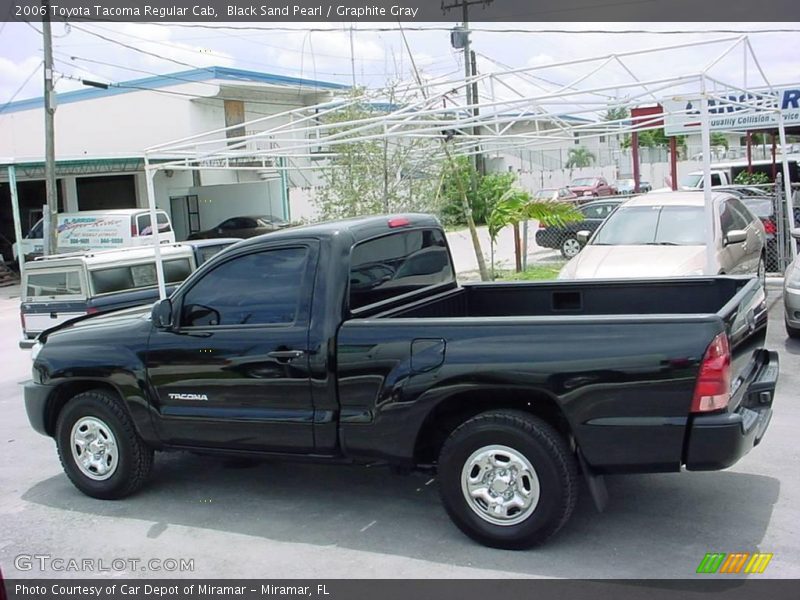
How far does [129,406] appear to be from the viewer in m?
5.79

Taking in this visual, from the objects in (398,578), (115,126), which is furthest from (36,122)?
(398,578)

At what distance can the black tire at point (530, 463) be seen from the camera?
455 cm

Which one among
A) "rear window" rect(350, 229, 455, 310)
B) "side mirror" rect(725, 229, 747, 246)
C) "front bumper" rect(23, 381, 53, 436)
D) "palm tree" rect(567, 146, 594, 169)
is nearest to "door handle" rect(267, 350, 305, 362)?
"rear window" rect(350, 229, 455, 310)

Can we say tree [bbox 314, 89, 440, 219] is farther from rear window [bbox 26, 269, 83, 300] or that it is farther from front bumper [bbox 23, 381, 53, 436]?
front bumper [bbox 23, 381, 53, 436]

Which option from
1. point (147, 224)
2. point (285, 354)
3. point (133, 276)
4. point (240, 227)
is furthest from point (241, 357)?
point (240, 227)

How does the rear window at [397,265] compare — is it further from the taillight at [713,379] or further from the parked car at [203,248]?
the parked car at [203,248]

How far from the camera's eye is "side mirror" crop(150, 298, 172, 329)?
5586mm

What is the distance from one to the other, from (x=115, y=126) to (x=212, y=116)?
446 centimetres

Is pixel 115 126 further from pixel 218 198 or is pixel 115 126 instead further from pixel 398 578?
pixel 398 578

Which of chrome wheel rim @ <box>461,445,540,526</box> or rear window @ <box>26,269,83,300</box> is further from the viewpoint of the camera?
rear window @ <box>26,269,83,300</box>

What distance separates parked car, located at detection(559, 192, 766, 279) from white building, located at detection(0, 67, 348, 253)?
21.5 m

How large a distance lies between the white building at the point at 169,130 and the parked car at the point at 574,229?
1265 cm

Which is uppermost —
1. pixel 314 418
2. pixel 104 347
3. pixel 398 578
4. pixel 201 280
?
pixel 201 280

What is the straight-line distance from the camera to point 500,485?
470 centimetres
